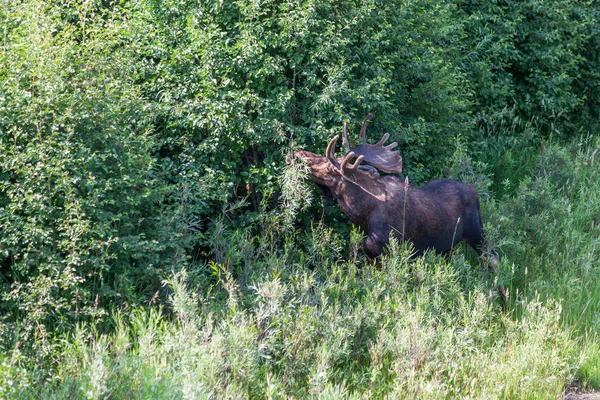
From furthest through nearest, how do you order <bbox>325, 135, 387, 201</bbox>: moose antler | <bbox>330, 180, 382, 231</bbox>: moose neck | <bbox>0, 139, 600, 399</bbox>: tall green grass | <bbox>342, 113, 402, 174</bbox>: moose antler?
<bbox>342, 113, 402, 174</bbox>: moose antler
<bbox>330, 180, 382, 231</bbox>: moose neck
<bbox>325, 135, 387, 201</bbox>: moose antler
<bbox>0, 139, 600, 399</bbox>: tall green grass

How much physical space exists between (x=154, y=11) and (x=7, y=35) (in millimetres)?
1468

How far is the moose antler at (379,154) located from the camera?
292 inches

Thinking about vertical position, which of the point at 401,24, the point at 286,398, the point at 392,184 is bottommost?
the point at 286,398

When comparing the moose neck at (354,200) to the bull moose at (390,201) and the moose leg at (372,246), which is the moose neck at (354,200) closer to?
the bull moose at (390,201)

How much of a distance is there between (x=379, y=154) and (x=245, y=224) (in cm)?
142

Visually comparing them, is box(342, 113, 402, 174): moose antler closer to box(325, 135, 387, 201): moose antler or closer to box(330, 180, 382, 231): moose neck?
box(325, 135, 387, 201): moose antler

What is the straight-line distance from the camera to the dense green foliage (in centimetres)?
564

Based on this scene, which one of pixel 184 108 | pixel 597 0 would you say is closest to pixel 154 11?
pixel 184 108

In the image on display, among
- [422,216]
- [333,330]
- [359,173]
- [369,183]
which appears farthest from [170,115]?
[333,330]

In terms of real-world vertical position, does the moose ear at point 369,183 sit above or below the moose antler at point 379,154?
below

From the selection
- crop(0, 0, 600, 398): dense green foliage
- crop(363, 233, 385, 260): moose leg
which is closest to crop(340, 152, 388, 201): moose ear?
crop(363, 233, 385, 260): moose leg

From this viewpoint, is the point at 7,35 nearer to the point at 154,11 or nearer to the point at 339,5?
the point at 154,11

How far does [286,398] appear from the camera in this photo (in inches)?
209

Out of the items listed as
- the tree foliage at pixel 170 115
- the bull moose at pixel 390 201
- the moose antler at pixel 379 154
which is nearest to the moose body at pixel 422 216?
the bull moose at pixel 390 201
